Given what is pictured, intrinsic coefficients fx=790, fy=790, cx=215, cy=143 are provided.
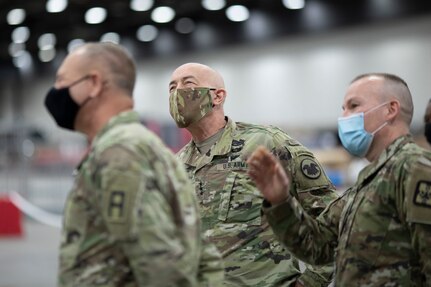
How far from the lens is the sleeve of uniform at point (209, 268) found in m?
2.76

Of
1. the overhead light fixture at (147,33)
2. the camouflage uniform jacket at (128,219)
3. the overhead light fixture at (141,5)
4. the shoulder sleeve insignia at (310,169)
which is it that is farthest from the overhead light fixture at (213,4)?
the camouflage uniform jacket at (128,219)

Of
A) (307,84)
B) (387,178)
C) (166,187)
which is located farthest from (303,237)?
(307,84)

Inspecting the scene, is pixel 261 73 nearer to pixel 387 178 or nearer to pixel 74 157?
pixel 74 157

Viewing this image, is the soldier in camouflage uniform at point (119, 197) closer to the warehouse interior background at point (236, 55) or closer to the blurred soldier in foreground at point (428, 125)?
the blurred soldier in foreground at point (428, 125)

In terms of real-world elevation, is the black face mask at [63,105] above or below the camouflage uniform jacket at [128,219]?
above

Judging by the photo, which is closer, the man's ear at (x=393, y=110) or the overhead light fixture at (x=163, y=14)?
the man's ear at (x=393, y=110)

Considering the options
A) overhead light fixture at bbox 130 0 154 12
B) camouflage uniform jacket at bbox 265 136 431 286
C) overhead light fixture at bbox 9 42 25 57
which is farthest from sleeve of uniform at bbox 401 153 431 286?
overhead light fixture at bbox 9 42 25 57

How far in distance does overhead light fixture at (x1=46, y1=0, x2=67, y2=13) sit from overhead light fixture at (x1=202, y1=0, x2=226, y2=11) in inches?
197

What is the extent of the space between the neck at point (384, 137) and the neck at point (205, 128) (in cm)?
126

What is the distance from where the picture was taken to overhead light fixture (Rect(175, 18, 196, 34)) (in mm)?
30950

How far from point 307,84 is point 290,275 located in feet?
77.6

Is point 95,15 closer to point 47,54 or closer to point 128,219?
point 47,54

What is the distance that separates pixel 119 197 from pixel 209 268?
1.72ft

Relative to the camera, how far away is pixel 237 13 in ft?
94.4
